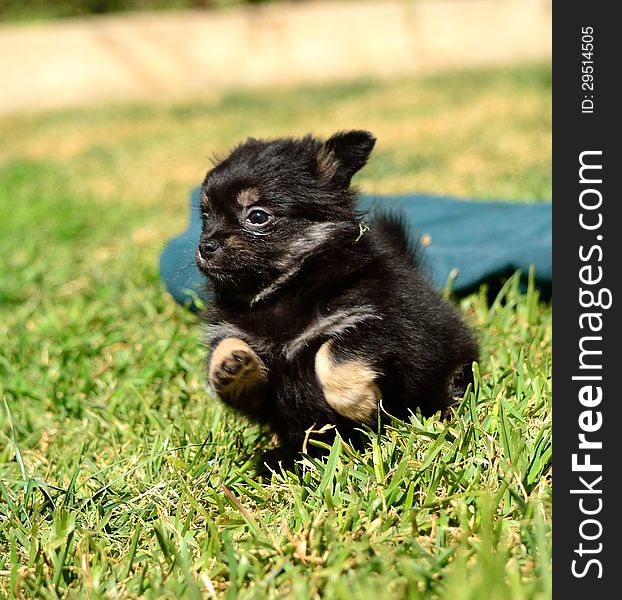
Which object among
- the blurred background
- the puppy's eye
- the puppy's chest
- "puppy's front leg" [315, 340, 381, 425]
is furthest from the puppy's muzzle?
the blurred background

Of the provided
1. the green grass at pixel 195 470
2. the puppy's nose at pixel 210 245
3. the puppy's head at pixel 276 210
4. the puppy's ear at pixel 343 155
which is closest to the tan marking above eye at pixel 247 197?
the puppy's head at pixel 276 210

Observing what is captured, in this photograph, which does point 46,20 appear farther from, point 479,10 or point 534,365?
point 534,365

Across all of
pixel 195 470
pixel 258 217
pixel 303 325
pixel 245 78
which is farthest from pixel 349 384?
pixel 245 78

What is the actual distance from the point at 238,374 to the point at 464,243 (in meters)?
2.12

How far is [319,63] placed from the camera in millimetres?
14586

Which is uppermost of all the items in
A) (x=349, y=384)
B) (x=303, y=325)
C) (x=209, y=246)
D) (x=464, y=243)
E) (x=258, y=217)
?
(x=464, y=243)

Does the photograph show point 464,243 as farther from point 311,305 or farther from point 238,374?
point 238,374

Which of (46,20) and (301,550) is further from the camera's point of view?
(46,20)

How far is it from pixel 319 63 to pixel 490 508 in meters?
13.2

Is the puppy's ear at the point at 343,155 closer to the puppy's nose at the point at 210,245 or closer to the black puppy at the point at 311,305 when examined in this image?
the black puppy at the point at 311,305

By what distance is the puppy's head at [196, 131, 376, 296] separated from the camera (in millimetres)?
2947

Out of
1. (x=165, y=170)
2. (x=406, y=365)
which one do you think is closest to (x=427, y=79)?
(x=165, y=170)

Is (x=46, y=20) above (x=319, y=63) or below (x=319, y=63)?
above

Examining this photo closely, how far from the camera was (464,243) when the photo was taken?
450cm
